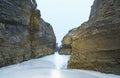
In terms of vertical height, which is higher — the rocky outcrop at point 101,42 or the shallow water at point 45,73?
the rocky outcrop at point 101,42

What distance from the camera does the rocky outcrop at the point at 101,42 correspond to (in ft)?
24.2

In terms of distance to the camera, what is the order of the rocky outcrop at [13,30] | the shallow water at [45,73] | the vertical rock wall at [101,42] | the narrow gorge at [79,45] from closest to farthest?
the shallow water at [45,73] < the narrow gorge at [79,45] < the vertical rock wall at [101,42] < the rocky outcrop at [13,30]

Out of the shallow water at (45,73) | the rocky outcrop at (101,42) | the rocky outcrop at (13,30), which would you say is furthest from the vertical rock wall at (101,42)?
the rocky outcrop at (13,30)

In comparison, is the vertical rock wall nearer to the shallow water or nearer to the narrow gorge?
the narrow gorge

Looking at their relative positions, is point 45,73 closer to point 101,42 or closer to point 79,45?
point 101,42

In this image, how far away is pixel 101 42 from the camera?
26.2 ft

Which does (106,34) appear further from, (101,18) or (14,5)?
(14,5)

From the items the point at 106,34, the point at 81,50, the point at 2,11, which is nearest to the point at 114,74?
the point at 106,34

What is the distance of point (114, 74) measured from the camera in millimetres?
7059

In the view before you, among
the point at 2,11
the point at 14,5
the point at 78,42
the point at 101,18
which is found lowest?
the point at 78,42

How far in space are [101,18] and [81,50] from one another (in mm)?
1866

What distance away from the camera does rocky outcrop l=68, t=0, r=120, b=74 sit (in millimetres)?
7367

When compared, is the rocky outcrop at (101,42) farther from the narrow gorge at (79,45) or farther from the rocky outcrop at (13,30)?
the rocky outcrop at (13,30)

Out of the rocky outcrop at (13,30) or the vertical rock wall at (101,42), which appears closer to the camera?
the vertical rock wall at (101,42)
